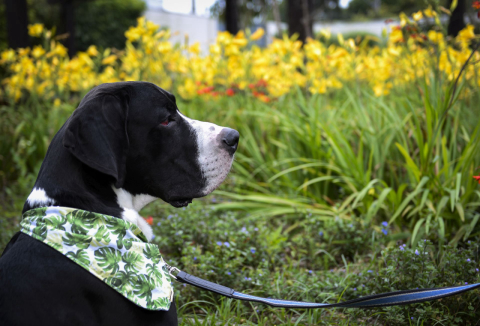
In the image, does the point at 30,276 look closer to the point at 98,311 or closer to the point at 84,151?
the point at 98,311

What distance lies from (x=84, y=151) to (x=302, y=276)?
1.65 metres

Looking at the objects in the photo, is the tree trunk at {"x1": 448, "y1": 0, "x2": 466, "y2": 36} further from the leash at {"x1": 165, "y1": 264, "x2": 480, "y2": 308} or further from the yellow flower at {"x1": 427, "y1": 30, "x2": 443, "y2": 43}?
the leash at {"x1": 165, "y1": 264, "x2": 480, "y2": 308}

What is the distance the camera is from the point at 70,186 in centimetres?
154

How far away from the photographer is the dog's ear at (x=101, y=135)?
4.90ft

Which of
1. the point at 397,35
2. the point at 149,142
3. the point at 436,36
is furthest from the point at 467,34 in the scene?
the point at 149,142

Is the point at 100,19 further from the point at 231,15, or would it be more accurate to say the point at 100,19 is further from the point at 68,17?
the point at 231,15

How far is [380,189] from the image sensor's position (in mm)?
3283

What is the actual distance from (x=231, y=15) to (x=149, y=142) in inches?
396

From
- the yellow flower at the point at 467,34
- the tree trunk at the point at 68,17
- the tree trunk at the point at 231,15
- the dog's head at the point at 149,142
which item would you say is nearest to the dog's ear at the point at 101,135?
the dog's head at the point at 149,142

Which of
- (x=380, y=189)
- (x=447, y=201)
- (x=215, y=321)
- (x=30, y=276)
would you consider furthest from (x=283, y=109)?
(x=30, y=276)

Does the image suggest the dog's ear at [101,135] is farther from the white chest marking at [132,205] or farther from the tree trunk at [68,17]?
the tree trunk at [68,17]

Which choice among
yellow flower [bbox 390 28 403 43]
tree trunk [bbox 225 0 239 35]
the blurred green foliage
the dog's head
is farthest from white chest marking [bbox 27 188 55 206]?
the blurred green foliage

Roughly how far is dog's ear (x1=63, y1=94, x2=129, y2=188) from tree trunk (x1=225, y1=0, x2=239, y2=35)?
9903 millimetres

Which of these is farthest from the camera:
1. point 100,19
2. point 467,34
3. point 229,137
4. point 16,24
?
point 100,19
